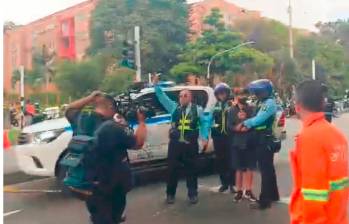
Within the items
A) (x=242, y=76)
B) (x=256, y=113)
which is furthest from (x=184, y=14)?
(x=256, y=113)

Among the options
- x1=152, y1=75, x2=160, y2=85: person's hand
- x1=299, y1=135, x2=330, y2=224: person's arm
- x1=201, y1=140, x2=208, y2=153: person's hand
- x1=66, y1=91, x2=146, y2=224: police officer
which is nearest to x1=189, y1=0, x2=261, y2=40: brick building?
x1=152, y1=75, x2=160, y2=85: person's hand

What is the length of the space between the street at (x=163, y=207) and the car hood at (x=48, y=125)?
27 centimetres

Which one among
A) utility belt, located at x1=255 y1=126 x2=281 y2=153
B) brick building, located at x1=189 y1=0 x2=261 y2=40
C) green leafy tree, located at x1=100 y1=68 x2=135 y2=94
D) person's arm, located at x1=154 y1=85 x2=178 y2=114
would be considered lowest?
utility belt, located at x1=255 y1=126 x2=281 y2=153

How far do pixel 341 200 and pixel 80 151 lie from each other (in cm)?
111

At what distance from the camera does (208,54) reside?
231 centimetres

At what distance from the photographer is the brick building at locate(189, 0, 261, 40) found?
231cm

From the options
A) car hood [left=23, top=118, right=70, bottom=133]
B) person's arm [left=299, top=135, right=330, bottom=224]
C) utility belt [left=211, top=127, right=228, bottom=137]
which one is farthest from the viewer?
utility belt [left=211, top=127, right=228, bottom=137]

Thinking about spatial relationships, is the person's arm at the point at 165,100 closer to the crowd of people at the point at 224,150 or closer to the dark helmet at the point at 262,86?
the crowd of people at the point at 224,150

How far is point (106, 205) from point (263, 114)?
2.66 ft

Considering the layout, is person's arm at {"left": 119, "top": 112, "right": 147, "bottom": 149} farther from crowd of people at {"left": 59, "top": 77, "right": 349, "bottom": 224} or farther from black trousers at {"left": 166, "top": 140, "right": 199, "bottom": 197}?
black trousers at {"left": 166, "top": 140, "right": 199, "bottom": 197}

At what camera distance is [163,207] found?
265 centimetres

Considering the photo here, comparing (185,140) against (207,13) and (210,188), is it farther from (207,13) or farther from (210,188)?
(207,13)

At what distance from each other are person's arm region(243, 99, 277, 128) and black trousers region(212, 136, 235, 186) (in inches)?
5.0

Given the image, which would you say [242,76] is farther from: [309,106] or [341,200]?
[341,200]
